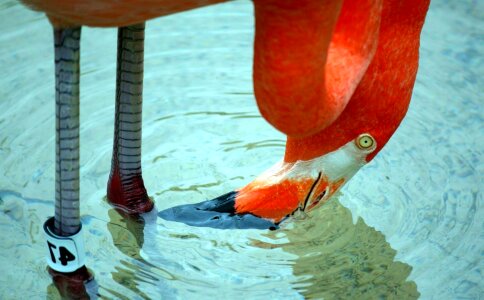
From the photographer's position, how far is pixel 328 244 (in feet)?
8.28

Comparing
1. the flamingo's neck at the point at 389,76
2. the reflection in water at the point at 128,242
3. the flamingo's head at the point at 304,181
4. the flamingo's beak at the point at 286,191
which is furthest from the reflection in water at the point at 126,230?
the flamingo's neck at the point at 389,76

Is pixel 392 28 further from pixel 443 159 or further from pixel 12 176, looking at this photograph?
pixel 12 176

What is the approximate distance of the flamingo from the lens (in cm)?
177

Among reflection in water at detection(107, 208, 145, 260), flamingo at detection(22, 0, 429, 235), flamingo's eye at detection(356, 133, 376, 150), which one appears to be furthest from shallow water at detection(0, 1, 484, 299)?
flamingo's eye at detection(356, 133, 376, 150)

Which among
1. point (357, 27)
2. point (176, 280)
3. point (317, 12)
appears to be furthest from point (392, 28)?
point (176, 280)

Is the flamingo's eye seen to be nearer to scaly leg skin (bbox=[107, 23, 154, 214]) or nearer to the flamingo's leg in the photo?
scaly leg skin (bbox=[107, 23, 154, 214])

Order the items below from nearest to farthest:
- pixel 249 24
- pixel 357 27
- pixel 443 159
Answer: pixel 357 27 < pixel 443 159 < pixel 249 24

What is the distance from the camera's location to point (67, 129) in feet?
6.51

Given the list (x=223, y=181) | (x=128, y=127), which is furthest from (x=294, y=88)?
(x=223, y=181)

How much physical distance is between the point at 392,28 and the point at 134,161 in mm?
767

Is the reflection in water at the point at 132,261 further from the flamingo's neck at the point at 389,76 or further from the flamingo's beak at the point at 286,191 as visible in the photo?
the flamingo's neck at the point at 389,76

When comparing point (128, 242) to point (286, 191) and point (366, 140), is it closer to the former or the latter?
point (286, 191)

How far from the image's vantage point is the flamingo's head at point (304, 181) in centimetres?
220

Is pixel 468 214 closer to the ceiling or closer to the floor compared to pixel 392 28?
closer to the floor
